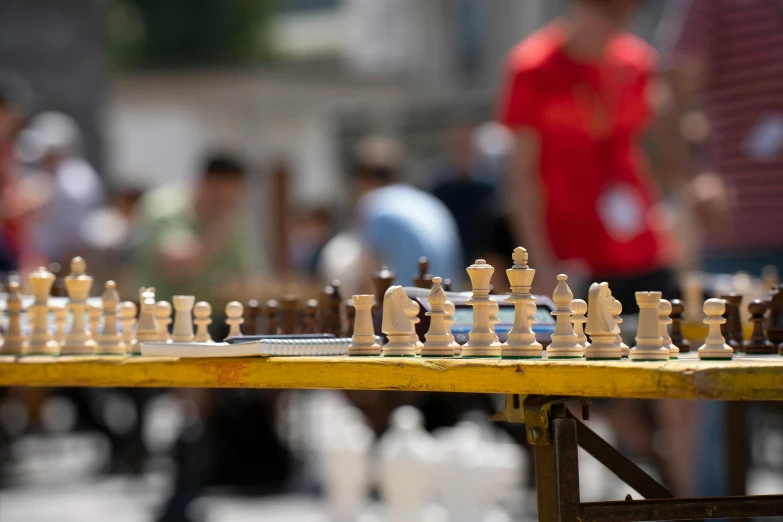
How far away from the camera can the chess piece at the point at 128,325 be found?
246cm

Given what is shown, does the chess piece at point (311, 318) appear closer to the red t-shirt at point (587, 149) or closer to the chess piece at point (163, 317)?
the chess piece at point (163, 317)

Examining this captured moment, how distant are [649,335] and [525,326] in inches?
7.8

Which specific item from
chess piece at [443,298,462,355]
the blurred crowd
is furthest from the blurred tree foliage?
chess piece at [443,298,462,355]

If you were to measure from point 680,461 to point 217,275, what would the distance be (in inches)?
104

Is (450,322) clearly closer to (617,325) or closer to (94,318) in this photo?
(617,325)

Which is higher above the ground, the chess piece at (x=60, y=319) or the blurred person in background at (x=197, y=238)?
the blurred person in background at (x=197, y=238)

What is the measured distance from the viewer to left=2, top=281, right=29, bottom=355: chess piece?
255cm

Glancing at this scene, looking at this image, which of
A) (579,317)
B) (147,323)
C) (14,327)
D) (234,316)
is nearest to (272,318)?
(234,316)

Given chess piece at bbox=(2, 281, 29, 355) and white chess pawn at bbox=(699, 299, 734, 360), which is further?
chess piece at bbox=(2, 281, 29, 355)

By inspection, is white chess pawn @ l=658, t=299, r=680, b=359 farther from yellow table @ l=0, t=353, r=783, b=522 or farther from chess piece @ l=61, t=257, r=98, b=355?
chess piece @ l=61, t=257, r=98, b=355

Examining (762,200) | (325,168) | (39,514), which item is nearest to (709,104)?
(762,200)

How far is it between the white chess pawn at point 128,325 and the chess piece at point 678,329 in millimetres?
963

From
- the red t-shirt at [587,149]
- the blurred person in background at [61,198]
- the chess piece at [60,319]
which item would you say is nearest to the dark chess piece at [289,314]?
the chess piece at [60,319]

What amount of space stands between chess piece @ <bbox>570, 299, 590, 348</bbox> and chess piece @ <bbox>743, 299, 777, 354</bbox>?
0.27 m
